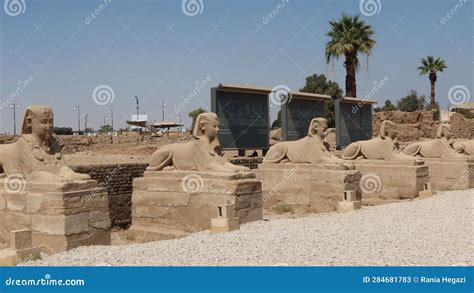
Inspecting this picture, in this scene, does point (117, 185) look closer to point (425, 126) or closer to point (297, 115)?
point (297, 115)

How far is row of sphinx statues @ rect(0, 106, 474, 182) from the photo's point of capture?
7715 mm

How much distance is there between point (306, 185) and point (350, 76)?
41.5ft

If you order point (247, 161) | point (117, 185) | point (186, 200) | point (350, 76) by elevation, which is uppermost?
point (350, 76)

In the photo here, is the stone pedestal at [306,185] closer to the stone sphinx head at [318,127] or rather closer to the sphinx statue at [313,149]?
the sphinx statue at [313,149]

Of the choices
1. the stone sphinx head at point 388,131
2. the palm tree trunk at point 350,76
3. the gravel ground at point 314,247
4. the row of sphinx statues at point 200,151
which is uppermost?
the palm tree trunk at point 350,76

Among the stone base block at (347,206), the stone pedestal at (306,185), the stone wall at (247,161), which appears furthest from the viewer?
the stone wall at (247,161)

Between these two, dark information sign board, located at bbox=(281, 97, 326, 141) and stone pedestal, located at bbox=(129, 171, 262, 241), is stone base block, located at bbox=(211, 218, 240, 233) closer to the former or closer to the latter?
stone pedestal, located at bbox=(129, 171, 262, 241)

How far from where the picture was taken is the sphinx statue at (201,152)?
957cm

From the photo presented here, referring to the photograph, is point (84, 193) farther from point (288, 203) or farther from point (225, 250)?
point (288, 203)

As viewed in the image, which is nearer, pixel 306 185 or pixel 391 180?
pixel 306 185

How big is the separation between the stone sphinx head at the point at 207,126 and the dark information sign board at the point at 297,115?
6578mm

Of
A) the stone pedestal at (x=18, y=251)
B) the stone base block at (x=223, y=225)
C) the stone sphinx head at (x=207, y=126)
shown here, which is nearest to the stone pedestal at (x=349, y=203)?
the stone sphinx head at (x=207, y=126)

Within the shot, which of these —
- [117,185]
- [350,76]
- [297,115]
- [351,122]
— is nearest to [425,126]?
[350,76]

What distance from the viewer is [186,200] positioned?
9.55 metres
